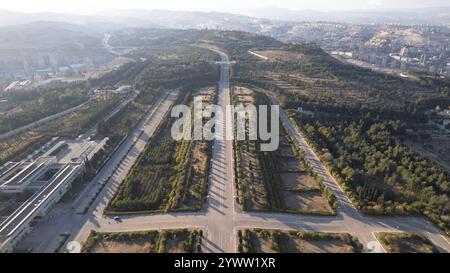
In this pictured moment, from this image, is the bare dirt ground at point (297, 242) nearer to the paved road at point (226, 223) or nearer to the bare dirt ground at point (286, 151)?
the paved road at point (226, 223)

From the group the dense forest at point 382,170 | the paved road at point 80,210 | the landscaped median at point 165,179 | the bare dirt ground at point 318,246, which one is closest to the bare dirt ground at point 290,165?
the dense forest at point 382,170

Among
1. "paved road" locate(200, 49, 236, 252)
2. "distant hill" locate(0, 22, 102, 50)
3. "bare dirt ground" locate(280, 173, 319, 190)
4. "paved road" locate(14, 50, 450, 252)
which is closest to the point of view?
"paved road" locate(200, 49, 236, 252)

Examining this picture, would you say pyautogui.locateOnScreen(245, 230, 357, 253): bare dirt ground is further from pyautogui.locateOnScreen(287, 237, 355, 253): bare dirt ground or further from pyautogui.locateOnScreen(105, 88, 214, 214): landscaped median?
pyautogui.locateOnScreen(105, 88, 214, 214): landscaped median

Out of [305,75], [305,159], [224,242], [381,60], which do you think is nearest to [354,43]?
[381,60]

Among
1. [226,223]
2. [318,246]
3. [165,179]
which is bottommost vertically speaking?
[318,246]

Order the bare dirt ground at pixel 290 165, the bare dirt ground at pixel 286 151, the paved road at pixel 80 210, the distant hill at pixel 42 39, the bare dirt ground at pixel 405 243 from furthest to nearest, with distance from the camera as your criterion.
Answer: the distant hill at pixel 42 39 < the bare dirt ground at pixel 286 151 < the bare dirt ground at pixel 290 165 < the paved road at pixel 80 210 < the bare dirt ground at pixel 405 243

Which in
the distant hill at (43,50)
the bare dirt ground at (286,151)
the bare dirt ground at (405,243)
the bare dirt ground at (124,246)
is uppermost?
the distant hill at (43,50)

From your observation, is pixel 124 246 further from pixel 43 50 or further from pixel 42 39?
pixel 42 39

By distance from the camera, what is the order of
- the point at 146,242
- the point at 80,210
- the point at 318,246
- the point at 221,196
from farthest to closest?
the point at 221,196 < the point at 80,210 < the point at 146,242 < the point at 318,246

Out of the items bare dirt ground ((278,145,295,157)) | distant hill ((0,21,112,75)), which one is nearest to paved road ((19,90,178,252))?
bare dirt ground ((278,145,295,157))

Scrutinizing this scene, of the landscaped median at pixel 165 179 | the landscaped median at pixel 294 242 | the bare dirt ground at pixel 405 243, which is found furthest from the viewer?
the landscaped median at pixel 165 179

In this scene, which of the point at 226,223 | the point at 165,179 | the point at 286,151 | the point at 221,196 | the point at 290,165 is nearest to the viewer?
the point at 226,223

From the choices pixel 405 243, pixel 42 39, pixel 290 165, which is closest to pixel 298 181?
pixel 290 165
